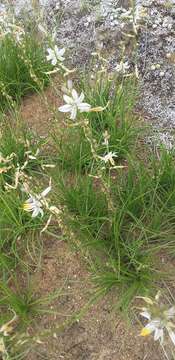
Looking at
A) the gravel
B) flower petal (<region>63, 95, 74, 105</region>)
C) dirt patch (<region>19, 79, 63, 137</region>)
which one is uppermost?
flower petal (<region>63, 95, 74, 105</region>)

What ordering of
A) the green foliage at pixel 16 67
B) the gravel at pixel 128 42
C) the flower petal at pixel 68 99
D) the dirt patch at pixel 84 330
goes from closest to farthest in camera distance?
the flower petal at pixel 68 99 < the dirt patch at pixel 84 330 < the gravel at pixel 128 42 < the green foliage at pixel 16 67

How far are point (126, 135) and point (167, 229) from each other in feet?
2.06

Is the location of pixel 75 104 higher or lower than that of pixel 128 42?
higher

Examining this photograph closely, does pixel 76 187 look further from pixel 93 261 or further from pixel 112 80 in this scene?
pixel 112 80

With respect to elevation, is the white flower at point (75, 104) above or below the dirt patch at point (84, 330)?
above

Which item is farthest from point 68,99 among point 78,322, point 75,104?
point 78,322

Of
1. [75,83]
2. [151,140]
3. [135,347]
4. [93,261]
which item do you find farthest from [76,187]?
[75,83]

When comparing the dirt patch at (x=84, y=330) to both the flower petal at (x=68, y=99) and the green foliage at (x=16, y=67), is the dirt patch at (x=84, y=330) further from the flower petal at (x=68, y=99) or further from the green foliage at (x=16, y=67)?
the green foliage at (x=16, y=67)

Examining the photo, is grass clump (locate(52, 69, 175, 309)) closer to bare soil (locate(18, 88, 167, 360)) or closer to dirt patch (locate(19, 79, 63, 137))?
bare soil (locate(18, 88, 167, 360))

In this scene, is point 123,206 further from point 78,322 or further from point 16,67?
point 16,67

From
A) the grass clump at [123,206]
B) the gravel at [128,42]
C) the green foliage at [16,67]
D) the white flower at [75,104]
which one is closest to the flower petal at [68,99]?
the white flower at [75,104]

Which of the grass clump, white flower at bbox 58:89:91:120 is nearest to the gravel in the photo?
the grass clump

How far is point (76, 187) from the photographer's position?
254cm

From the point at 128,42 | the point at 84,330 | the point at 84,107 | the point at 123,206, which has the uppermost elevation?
the point at 84,107
